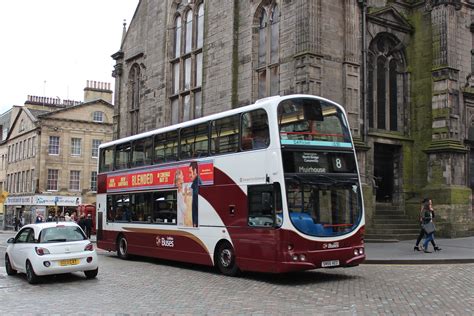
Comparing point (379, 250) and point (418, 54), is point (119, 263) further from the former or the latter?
point (418, 54)

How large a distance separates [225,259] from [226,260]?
0.17 ft

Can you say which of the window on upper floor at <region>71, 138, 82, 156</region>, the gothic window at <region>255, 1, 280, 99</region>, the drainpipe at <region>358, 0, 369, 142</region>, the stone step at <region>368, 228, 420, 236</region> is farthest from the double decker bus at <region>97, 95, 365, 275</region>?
the window on upper floor at <region>71, 138, 82, 156</region>

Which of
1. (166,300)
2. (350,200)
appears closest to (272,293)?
(166,300)

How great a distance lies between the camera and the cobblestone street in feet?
31.3

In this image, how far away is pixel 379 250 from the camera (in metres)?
19.0

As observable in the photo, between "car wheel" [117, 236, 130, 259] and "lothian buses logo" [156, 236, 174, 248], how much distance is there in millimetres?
2363

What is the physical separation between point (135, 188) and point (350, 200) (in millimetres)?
7972

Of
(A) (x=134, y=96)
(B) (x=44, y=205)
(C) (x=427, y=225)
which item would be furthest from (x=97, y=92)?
(C) (x=427, y=225)

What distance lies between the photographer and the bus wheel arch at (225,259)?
549 inches

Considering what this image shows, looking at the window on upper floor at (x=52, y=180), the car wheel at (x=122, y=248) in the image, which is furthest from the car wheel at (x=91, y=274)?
the window on upper floor at (x=52, y=180)

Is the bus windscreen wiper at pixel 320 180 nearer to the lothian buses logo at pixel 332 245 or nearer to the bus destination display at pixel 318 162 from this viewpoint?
the bus destination display at pixel 318 162

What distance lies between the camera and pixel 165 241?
16.7 metres

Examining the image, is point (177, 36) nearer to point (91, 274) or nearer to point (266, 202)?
point (91, 274)

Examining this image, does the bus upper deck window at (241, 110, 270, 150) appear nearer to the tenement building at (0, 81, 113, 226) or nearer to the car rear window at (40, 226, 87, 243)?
the car rear window at (40, 226, 87, 243)
